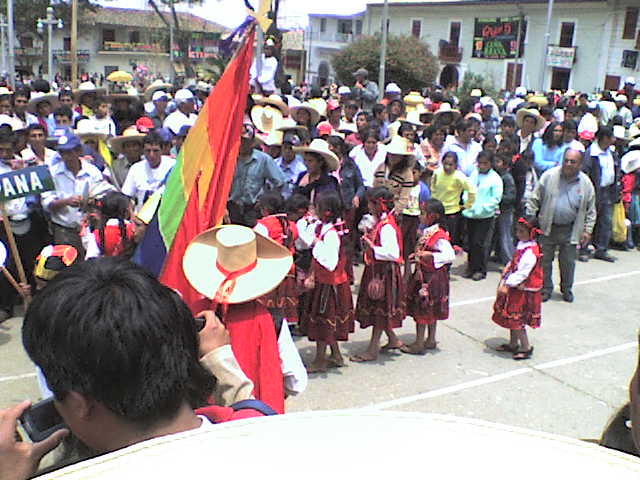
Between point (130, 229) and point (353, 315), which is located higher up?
point (130, 229)

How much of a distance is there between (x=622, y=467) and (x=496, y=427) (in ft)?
0.52

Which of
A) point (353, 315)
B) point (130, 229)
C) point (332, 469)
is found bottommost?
point (353, 315)

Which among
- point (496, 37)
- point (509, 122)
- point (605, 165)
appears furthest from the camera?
point (496, 37)

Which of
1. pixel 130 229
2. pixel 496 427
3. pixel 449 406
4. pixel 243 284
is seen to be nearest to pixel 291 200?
pixel 130 229

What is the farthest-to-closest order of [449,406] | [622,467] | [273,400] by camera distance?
1. [449,406]
2. [273,400]
3. [622,467]

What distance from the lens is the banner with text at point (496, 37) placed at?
134 feet

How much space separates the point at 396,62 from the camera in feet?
93.6

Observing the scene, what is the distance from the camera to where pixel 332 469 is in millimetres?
816

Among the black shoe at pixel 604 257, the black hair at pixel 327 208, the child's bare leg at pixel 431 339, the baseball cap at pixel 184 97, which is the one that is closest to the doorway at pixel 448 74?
the baseball cap at pixel 184 97

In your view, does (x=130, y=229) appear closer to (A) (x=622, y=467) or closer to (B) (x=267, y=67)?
(A) (x=622, y=467)

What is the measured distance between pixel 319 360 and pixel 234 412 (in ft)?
12.1

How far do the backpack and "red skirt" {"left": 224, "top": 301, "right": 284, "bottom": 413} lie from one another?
1112mm

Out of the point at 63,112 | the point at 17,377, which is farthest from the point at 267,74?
the point at 17,377

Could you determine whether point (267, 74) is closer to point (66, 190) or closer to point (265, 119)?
point (265, 119)
